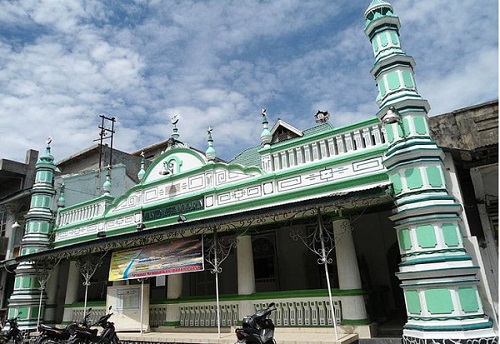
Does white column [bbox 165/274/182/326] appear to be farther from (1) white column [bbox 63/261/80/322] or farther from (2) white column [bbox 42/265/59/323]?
(2) white column [bbox 42/265/59/323]

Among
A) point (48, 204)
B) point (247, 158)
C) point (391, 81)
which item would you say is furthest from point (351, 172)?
point (48, 204)

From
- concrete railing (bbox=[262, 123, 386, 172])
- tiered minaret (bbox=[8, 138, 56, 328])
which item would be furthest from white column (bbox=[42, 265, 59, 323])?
concrete railing (bbox=[262, 123, 386, 172])

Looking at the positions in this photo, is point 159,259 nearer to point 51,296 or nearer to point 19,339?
point 19,339

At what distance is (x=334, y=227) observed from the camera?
Result: 28.6 ft

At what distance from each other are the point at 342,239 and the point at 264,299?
2.47 m

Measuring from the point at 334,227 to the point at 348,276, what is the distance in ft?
3.77

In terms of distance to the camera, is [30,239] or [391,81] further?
[30,239]

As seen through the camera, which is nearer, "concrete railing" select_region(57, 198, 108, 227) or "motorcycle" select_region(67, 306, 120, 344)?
"motorcycle" select_region(67, 306, 120, 344)

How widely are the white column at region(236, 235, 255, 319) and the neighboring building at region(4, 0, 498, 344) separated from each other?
3 cm

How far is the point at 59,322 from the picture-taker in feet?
48.3

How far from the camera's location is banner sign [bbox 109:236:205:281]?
386 inches

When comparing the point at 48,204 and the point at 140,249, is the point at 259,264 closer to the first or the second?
the point at 140,249

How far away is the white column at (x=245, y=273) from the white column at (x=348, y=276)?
2.47 meters

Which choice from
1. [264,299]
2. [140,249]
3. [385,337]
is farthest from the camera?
[140,249]
